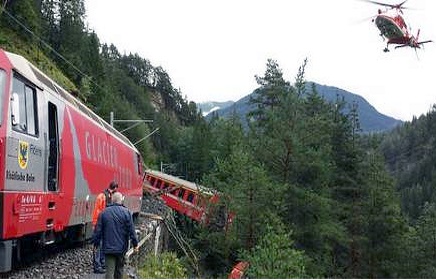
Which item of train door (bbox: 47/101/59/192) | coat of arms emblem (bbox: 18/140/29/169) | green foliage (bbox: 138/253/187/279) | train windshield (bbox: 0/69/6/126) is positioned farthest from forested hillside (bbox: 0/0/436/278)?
train windshield (bbox: 0/69/6/126)

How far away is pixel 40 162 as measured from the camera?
10.8 m

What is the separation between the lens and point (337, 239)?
99.9 ft

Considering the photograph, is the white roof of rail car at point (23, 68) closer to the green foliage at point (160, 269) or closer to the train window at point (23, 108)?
the train window at point (23, 108)

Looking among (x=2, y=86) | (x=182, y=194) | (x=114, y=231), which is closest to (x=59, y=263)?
(x=114, y=231)

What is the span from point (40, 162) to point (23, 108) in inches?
41.2

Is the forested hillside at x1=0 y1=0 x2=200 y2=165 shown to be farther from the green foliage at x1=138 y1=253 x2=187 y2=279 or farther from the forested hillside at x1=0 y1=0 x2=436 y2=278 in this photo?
the green foliage at x1=138 y1=253 x2=187 y2=279

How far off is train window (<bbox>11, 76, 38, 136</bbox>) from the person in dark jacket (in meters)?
1.99

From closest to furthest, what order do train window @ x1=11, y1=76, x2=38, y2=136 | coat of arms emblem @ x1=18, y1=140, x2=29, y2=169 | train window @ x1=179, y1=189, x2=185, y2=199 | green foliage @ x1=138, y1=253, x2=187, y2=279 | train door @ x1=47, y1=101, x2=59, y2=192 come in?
coat of arms emblem @ x1=18, y1=140, x2=29, y2=169 < train window @ x1=11, y1=76, x2=38, y2=136 < train door @ x1=47, y1=101, x2=59, y2=192 < green foliage @ x1=138, y1=253, x2=187, y2=279 < train window @ x1=179, y1=189, x2=185, y2=199

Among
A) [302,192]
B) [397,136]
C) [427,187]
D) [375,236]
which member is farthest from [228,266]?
[397,136]

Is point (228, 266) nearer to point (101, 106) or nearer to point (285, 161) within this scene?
point (285, 161)

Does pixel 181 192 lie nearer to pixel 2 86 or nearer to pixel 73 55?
pixel 73 55

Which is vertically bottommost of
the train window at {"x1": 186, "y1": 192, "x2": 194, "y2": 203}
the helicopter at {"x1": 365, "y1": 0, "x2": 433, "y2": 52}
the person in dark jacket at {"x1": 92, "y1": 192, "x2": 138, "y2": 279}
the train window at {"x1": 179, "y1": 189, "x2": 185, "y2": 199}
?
the train window at {"x1": 186, "y1": 192, "x2": 194, "y2": 203}

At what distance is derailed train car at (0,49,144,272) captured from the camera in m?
9.29

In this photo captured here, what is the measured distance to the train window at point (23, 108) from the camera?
9.75m
